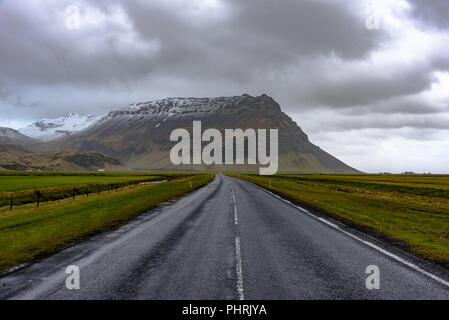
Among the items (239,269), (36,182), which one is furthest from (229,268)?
(36,182)

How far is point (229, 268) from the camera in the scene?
26.0 feet

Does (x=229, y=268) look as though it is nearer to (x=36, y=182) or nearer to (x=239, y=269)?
(x=239, y=269)

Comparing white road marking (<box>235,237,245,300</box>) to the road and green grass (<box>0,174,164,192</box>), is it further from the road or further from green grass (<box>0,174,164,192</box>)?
green grass (<box>0,174,164,192</box>)

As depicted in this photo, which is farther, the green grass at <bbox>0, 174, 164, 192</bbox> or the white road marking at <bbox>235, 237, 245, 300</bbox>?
the green grass at <bbox>0, 174, 164, 192</bbox>

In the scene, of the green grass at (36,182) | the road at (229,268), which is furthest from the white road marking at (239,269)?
the green grass at (36,182)

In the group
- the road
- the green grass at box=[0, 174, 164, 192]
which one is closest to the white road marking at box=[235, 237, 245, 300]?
the road

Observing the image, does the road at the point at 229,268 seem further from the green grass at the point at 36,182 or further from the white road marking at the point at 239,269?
the green grass at the point at 36,182

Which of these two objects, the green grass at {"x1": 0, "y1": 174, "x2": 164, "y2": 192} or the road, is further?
the green grass at {"x1": 0, "y1": 174, "x2": 164, "y2": 192}

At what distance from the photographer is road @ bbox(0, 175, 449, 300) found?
21.0 ft

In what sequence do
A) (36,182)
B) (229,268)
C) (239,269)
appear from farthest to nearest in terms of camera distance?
(36,182) → (229,268) → (239,269)

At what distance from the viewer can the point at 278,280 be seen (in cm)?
704

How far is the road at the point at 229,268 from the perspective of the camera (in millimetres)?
6398
